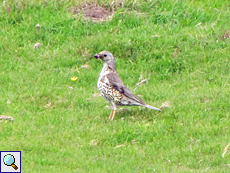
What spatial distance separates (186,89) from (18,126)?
369cm

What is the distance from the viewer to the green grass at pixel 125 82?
7262mm

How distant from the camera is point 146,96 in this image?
384 inches

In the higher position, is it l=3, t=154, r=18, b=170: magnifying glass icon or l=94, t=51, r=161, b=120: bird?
l=94, t=51, r=161, b=120: bird

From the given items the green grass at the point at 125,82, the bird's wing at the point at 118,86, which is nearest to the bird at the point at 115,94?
the bird's wing at the point at 118,86

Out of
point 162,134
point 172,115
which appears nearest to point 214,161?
point 162,134

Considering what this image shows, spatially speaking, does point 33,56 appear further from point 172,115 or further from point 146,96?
point 172,115

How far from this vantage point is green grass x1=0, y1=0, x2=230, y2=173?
23.8ft

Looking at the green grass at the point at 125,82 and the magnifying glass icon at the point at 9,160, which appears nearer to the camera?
the magnifying glass icon at the point at 9,160

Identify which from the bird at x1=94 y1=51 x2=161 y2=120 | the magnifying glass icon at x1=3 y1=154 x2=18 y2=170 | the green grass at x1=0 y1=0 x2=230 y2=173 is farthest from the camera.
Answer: the bird at x1=94 y1=51 x2=161 y2=120

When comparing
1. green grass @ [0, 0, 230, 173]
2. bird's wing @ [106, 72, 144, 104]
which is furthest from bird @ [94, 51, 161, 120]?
green grass @ [0, 0, 230, 173]

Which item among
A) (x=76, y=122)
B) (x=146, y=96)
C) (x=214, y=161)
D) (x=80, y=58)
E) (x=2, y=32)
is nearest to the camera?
(x=214, y=161)

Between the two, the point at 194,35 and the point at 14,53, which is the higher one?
the point at 194,35

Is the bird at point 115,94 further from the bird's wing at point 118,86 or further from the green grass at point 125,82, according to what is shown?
the green grass at point 125,82

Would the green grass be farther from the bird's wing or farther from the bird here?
the bird's wing
